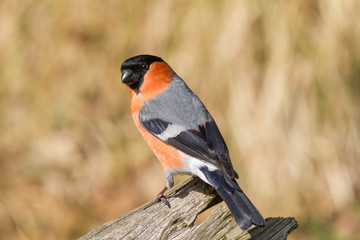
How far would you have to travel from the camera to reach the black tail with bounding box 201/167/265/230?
2.14 meters

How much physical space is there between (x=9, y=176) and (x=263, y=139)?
2.50 metres

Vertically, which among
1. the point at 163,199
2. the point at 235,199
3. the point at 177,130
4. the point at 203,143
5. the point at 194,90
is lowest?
the point at 235,199

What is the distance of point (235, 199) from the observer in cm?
234

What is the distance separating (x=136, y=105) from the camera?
310 cm

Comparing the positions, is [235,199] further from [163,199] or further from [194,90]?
[194,90]

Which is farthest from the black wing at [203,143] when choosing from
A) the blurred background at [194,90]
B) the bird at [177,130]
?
the blurred background at [194,90]

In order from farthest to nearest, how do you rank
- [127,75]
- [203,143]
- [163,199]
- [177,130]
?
[127,75], [177,130], [203,143], [163,199]

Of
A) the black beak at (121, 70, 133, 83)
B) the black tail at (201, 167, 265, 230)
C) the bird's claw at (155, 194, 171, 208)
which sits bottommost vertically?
the black tail at (201, 167, 265, 230)

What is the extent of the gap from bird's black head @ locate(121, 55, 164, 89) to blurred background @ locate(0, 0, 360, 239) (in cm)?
170

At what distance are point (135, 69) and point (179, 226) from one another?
1192mm

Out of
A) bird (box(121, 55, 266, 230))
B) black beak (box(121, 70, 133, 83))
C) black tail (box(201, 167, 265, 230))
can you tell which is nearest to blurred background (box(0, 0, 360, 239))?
bird (box(121, 55, 266, 230))

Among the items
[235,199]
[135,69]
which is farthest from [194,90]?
[235,199]

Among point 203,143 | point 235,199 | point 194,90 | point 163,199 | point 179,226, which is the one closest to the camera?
point 179,226

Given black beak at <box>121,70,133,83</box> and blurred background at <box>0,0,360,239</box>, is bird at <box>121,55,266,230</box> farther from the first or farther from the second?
blurred background at <box>0,0,360,239</box>
